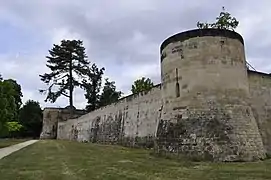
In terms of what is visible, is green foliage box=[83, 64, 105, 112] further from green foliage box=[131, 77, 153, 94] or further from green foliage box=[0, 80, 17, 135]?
green foliage box=[0, 80, 17, 135]

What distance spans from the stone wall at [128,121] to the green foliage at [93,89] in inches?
696

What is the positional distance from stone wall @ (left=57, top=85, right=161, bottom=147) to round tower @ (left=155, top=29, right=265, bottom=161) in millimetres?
5329

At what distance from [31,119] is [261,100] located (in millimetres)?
47964

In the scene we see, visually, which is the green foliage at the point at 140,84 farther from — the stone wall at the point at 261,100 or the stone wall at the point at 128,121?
the stone wall at the point at 261,100

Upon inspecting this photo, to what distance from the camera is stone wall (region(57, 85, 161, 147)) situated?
21.4 metres

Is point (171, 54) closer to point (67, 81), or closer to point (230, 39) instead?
point (230, 39)

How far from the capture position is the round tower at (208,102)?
535 inches

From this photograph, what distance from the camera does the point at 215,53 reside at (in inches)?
577

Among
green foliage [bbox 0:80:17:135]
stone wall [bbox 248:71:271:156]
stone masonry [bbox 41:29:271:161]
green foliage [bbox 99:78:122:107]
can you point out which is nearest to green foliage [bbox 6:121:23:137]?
green foliage [bbox 0:80:17:135]

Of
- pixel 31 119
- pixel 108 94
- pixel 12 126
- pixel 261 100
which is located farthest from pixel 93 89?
pixel 261 100

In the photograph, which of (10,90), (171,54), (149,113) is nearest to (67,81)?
(10,90)

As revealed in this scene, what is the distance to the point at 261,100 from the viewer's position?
19219 mm

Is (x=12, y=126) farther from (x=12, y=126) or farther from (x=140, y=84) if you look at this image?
(x=140, y=84)

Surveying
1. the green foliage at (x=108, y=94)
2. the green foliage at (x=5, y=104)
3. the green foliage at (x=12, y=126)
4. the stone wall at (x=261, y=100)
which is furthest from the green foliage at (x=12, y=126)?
the green foliage at (x=108, y=94)
